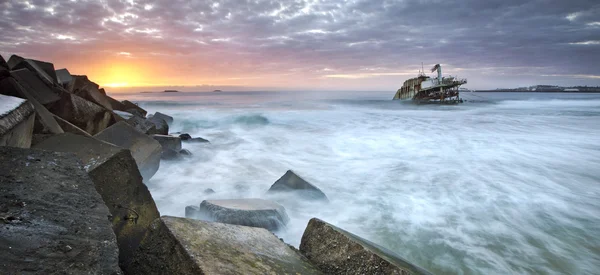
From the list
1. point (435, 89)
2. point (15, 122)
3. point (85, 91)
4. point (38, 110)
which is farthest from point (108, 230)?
point (435, 89)

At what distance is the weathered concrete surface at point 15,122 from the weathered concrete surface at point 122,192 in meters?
0.44

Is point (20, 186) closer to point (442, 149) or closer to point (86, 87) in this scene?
point (86, 87)

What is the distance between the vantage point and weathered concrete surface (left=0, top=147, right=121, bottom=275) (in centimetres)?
128

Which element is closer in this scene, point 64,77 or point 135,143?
point 135,143

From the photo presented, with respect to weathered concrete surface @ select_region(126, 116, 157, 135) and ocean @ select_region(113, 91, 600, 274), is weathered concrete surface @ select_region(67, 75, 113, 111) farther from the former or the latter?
ocean @ select_region(113, 91, 600, 274)

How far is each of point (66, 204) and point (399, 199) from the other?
505cm

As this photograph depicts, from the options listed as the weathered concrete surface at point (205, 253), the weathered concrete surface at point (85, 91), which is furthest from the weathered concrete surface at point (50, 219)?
the weathered concrete surface at point (85, 91)

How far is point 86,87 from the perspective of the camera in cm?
745

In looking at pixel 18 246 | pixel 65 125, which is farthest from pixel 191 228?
pixel 65 125

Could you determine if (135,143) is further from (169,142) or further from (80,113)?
(169,142)

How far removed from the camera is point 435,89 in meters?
40.1

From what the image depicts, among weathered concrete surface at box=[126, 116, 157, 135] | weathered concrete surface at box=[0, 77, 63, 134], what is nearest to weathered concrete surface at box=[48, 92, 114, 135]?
weathered concrete surface at box=[0, 77, 63, 134]

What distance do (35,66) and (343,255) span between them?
6722 millimetres

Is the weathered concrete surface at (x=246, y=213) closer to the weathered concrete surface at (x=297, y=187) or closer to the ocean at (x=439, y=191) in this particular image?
the ocean at (x=439, y=191)
